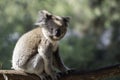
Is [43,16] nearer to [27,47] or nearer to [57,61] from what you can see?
[27,47]

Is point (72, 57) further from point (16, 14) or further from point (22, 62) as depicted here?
point (22, 62)

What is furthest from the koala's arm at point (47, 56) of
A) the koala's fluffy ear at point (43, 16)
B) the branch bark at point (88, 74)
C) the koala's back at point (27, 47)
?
the branch bark at point (88, 74)

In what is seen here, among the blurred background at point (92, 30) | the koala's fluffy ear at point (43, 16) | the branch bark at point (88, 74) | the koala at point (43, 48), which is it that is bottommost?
the blurred background at point (92, 30)

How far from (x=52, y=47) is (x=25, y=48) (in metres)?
0.29

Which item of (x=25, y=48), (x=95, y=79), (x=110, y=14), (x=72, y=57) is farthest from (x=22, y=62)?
(x=110, y=14)

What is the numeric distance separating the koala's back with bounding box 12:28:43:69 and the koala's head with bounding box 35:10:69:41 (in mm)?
106

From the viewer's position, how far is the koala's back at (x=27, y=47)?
5.38 meters

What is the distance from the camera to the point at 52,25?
5270 millimetres

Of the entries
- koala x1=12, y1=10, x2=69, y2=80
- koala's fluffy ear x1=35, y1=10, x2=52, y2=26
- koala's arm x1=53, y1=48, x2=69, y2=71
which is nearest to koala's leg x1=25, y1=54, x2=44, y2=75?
koala x1=12, y1=10, x2=69, y2=80

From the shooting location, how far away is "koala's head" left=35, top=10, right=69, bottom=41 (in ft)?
17.0

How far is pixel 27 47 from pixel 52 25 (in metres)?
0.36

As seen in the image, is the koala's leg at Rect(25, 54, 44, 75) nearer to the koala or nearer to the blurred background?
the koala

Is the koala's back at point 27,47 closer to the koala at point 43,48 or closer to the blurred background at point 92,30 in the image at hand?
the koala at point 43,48

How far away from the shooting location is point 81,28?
1614cm
